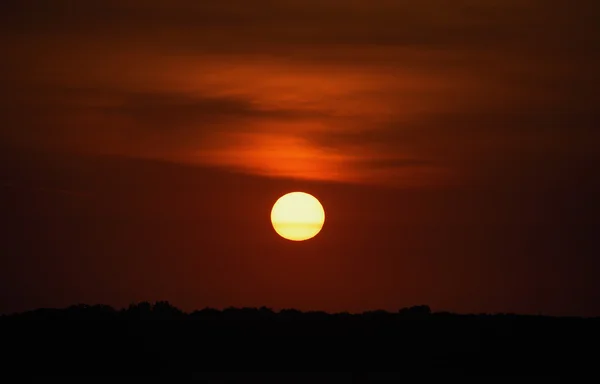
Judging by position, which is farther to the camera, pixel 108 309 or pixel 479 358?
pixel 108 309

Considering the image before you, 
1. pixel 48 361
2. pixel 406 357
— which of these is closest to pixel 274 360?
pixel 406 357

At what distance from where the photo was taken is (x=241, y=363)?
5500 centimetres

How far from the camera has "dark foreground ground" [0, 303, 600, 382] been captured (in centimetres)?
5369

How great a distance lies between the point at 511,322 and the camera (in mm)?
59500

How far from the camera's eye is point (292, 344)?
56938 millimetres

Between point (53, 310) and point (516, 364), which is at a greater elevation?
point (53, 310)

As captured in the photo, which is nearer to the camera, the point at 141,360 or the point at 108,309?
the point at 141,360

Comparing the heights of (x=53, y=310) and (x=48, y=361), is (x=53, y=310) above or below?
above

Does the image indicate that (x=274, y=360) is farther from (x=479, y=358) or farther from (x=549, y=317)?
(x=549, y=317)

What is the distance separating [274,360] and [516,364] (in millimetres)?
8797

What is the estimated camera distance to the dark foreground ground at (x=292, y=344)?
53.7m

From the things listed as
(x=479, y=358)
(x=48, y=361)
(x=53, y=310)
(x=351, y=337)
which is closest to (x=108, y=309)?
(x=53, y=310)

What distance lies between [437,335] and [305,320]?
552cm

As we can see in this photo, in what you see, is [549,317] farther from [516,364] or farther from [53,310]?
[53,310]
